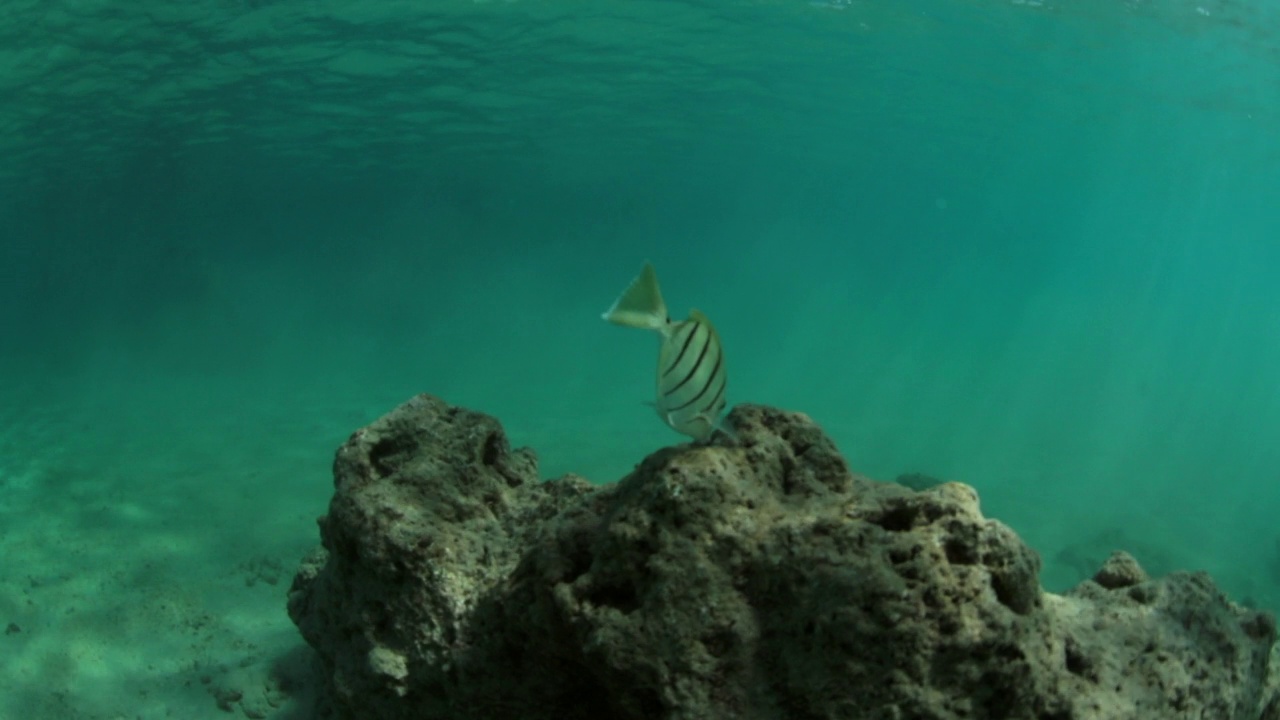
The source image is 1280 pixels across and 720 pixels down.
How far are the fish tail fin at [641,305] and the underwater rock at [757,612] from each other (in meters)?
0.73

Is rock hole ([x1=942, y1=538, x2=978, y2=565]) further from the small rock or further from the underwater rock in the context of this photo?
the small rock

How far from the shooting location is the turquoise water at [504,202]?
8.93 m

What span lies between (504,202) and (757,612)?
207 ft

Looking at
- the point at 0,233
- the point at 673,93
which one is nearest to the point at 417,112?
the point at 673,93

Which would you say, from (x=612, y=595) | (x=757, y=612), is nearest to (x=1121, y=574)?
(x=757, y=612)

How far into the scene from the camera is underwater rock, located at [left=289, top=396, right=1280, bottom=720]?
2254 mm

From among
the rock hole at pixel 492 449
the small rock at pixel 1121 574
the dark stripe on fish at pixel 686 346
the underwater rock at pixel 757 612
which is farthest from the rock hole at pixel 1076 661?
the rock hole at pixel 492 449

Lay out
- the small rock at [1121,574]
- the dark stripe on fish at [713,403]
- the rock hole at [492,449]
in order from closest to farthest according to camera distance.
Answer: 1. the dark stripe on fish at [713,403]
2. the small rock at [1121,574]
3. the rock hole at [492,449]

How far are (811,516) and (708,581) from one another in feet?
1.36

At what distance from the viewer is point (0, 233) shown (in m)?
57.2

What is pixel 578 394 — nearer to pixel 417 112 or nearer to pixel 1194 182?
pixel 417 112

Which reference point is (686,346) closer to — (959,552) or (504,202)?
(959,552)

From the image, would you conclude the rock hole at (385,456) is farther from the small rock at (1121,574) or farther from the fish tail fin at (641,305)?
the small rock at (1121,574)

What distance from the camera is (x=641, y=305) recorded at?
6.90ft
